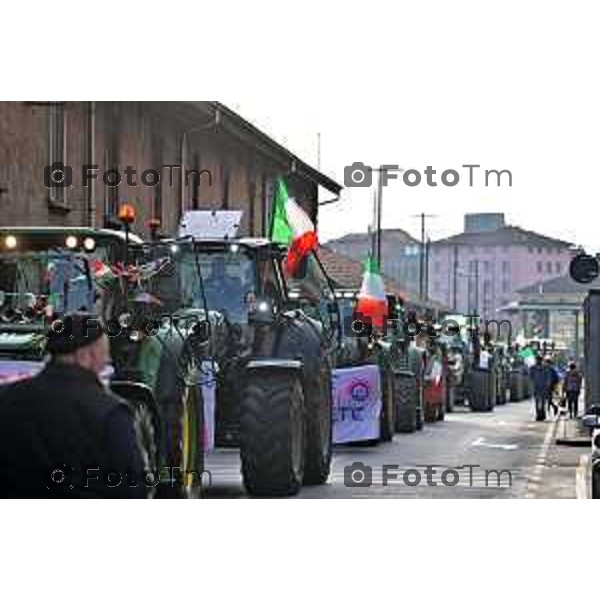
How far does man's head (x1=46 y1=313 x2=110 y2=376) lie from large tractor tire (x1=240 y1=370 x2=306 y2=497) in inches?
50.2

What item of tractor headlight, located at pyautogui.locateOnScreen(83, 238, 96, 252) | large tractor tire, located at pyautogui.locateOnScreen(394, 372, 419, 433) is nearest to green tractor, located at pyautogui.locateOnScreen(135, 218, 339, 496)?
tractor headlight, located at pyautogui.locateOnScreen(83, 238, 96, 252)

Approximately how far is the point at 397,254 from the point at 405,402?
6.42ft

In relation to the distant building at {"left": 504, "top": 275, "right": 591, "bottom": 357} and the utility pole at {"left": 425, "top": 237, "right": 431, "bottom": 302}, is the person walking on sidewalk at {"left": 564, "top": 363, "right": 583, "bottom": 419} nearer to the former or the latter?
the distant building at {"left": 504, "top": 275, "right": 591, "bottom": 357}

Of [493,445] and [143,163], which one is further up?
[143,163]

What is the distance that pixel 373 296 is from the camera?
9.38 m

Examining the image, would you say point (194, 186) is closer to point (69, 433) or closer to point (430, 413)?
point (69, 433)

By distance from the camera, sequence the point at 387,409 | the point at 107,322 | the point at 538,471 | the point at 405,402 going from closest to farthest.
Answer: the point at 107,322, the point at 538,471, the point at 387,409, the point at 405,402

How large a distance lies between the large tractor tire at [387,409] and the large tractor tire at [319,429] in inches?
13.3

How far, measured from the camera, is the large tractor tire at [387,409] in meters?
9.24

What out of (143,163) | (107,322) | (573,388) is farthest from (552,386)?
(107,322)
